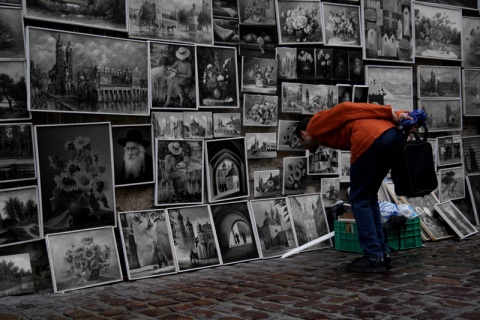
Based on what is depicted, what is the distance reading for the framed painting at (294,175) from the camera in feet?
21.5

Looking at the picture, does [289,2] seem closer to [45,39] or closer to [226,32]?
[226,32]

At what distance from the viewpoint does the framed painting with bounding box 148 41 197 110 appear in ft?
18.2

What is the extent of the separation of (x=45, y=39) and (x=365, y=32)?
3976 millimetres

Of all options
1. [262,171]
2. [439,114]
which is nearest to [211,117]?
[262,171]

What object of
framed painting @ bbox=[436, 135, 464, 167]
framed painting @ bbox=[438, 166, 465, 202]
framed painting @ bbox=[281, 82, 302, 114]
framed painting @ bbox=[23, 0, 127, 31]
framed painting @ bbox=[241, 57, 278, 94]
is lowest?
framed painting @ bbox=[438, 166, 465, 202]

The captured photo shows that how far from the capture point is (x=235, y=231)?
598 cm

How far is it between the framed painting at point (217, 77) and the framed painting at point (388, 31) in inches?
77.4

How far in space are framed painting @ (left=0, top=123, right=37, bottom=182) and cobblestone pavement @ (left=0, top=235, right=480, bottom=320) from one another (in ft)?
3.25

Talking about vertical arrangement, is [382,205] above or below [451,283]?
above

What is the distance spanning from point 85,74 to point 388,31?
406 centimetres

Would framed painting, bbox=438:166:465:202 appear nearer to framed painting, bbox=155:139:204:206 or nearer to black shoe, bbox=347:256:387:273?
black shoe, bbox=347:256:387:273

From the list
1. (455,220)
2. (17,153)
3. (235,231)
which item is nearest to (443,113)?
(455,220)

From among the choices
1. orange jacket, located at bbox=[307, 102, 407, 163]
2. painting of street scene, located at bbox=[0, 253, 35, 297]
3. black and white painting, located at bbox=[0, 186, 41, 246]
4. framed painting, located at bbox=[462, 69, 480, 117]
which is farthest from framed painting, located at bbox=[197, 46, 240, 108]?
framed painting, located at bbox=[462, 69, 480, 117]

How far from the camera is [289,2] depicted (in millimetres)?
6574
